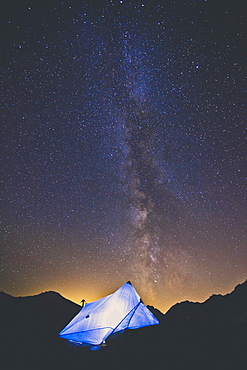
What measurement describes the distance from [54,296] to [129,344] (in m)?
41.9

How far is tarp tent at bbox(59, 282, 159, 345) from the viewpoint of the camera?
733 centimetres

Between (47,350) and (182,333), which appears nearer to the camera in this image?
(47,350)

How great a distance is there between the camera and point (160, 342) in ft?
20.0

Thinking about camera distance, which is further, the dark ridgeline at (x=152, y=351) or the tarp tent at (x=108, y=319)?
the tarp tent at (x=108, y=319)

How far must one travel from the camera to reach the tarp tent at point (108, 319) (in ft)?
24.1

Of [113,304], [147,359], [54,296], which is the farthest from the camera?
[54,296]

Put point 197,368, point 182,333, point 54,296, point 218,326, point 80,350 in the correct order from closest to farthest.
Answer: point 197,368
point 80,350
point 182,333
point 218,326
point 54,296

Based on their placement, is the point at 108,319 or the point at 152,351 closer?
the point at 152,351

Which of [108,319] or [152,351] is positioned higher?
[108,319]

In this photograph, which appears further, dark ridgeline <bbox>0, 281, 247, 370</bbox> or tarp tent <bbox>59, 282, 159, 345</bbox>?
tarp tent <bbox>59, 282, 159, 345</bbox>

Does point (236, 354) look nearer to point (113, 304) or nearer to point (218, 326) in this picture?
point (218, 326)

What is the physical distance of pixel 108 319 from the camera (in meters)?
7.90

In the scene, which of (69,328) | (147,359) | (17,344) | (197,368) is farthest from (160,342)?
(17,344)

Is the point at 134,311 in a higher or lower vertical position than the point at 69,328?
higher
